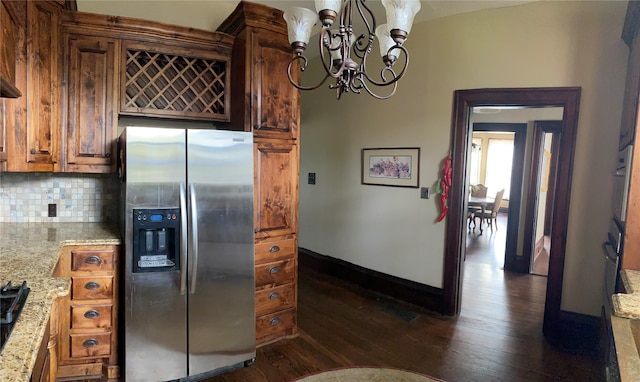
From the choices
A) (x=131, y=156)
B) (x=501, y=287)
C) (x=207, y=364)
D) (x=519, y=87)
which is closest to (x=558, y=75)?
(x=519, y=87)

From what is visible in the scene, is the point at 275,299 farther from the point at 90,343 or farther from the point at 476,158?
the point at 476,158

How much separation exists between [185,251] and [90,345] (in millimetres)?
859

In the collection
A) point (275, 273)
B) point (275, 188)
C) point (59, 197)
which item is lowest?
point (275, 273)

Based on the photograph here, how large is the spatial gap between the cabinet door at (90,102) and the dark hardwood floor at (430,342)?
5.80ft

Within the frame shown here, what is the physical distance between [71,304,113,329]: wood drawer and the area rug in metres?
1.28

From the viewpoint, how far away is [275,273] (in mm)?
2826

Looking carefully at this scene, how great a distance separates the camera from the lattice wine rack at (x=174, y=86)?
2.71 m

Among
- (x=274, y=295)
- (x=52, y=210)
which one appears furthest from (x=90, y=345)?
(x=274, y=295)

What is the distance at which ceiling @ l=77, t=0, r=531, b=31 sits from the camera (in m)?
2.87

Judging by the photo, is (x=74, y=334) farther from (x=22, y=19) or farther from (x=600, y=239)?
(x=600, y=239)

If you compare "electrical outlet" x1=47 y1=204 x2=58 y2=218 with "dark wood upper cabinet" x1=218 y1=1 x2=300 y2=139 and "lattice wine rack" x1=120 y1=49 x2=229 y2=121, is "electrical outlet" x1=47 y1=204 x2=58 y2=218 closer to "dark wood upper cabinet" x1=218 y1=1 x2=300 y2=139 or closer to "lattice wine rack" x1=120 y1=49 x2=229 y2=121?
"lattice wine rack" x1=120 y1=49 x2=229 y2=121

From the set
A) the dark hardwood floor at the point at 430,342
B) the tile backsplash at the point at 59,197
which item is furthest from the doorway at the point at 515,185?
the tile backsplash at the point at 59,197

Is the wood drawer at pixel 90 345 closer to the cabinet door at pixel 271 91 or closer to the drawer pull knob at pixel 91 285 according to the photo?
the drawer pull knob at pixel 91 285

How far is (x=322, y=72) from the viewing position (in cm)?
462
